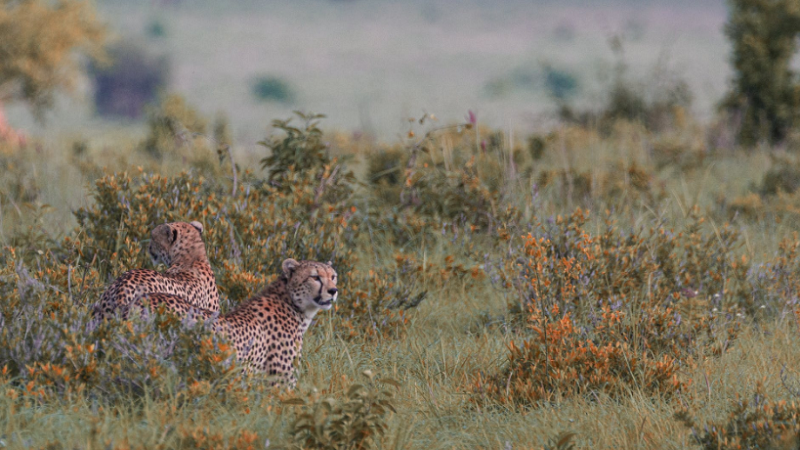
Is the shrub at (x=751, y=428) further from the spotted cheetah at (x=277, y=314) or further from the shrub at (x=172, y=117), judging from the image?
the shrub at (x=172, y=117)

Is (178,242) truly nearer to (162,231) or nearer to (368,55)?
(162,231)

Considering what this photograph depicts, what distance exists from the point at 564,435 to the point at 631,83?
1546 cm

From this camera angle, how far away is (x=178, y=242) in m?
5.40

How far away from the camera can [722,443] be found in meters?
3.70

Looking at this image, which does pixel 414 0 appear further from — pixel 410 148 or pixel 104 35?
pixel 410 148

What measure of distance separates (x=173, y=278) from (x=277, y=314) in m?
0.72

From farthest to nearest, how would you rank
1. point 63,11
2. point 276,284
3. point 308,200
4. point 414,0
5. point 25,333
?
point 414,0
point 63,11
point 308,200
point 276,284
point 25,333

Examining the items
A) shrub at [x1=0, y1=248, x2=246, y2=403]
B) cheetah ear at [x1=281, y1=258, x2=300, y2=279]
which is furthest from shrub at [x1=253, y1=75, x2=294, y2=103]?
shrub at [x1=0, y1=248, x2=246, y2=403]

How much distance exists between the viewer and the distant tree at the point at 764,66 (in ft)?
47.0

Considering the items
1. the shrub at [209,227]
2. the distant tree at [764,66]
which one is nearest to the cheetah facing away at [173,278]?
the shrub at [209,227]

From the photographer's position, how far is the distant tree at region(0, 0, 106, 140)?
23.8 meters

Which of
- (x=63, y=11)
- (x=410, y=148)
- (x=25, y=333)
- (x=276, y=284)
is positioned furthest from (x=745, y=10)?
(x=63, y=11)

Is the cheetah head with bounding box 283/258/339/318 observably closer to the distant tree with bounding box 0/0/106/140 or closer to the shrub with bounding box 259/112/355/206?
the shrub with bounding box 259/112/355/206

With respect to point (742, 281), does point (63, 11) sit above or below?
above
